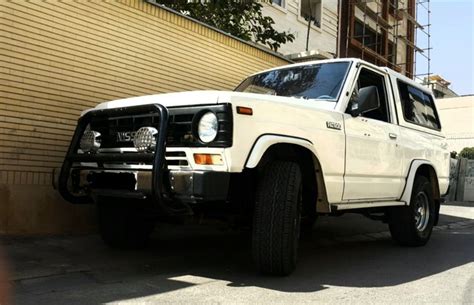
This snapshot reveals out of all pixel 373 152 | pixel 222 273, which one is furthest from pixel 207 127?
pixel 373 152

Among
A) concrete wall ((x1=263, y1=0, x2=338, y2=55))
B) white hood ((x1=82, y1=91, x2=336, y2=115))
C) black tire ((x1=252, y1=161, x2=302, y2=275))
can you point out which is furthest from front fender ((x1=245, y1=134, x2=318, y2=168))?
concrete wall ((x1=263, y1=0, x2=338, y2=55))

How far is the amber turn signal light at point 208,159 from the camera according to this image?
443 centimetres

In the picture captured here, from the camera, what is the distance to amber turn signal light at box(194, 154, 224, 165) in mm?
4429

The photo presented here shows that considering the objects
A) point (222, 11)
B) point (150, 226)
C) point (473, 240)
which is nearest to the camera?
point (150, 226)

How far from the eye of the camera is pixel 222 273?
17.4ft

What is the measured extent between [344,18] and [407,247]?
1620cm

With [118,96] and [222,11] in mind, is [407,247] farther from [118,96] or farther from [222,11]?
[222,11]

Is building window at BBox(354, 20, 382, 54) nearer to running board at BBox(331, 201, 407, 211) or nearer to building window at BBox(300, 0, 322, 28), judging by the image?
building window at BBox(300, 0, 322, 28)

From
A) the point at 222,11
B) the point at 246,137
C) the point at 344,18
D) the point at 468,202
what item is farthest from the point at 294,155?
the point at 344,18

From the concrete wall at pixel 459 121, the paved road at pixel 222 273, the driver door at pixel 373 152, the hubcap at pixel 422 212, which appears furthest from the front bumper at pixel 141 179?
the concrete wall at pixel 459 121

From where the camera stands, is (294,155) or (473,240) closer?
(294,155)

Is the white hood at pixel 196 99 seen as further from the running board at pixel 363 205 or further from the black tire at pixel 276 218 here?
the running board at pixel 363 205

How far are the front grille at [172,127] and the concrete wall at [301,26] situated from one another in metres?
11.2

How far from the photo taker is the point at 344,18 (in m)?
21.9
